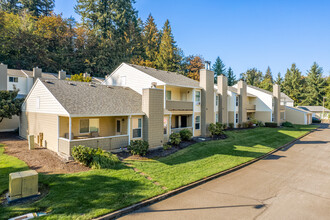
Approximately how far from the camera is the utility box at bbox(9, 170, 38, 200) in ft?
22.9

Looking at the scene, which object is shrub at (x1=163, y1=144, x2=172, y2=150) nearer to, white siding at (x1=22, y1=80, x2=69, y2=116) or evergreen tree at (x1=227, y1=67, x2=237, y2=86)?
white siding at (x1=22, y1=80, x2=69, y2=116)

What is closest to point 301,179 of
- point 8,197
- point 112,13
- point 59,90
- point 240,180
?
point 240,180

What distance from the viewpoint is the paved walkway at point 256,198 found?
6.82m

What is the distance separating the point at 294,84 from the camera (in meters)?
68.4

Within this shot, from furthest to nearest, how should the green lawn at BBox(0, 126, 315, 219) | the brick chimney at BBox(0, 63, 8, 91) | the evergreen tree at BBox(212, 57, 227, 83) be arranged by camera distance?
the evergreen tree at BBox(212, 57, 227, 83)
the brick chimney at BBox(0, 63, 8, 91)
the green lawn at BBox(0, 126, 315, 219)

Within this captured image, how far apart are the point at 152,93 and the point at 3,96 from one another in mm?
→ 16954

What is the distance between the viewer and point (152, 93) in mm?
15609

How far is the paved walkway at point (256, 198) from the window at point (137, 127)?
302 inches

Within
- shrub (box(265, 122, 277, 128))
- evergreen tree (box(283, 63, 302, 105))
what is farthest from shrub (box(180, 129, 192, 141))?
evergreen tree (box(283, 63, 302, 105))

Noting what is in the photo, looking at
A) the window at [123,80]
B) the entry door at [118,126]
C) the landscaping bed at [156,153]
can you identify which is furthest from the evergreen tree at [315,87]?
the entry door at [118,126]

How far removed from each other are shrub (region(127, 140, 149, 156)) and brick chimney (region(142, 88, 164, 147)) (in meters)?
1.30

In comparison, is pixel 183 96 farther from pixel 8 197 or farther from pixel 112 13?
pixel 112 13

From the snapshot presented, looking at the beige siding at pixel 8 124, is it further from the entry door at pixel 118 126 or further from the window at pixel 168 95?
the window at pixel 168 95

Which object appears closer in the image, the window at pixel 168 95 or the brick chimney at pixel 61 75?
the window at pixel 168 95
